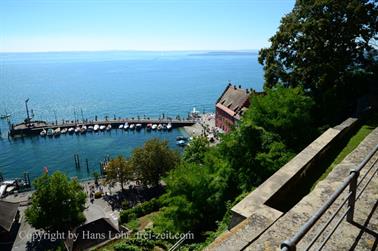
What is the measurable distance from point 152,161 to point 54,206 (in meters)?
14.1

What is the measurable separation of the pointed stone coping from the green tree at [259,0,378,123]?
8468 millimetres

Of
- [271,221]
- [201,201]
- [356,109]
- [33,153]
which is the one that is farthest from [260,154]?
[33,153]

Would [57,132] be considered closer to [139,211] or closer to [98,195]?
[98,195]

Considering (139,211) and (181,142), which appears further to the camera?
(181,142)

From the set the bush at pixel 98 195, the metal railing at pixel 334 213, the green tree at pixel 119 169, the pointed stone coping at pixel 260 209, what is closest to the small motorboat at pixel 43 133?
the bush at pixel 98 195

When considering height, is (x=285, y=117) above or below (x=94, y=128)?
above

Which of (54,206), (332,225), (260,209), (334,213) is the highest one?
(334,213)

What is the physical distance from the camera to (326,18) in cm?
2069

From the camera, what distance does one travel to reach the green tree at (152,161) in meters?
40.8

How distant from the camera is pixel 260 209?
7516 millimetres

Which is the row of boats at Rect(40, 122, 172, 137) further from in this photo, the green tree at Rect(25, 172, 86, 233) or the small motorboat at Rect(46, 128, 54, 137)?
the green tree at Rect(25, 172, 86, 233)

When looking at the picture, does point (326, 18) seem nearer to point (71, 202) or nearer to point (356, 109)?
point (356, 109)

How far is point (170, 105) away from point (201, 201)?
106597 mm

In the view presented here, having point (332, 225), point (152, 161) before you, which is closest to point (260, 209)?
point (332, 225)
